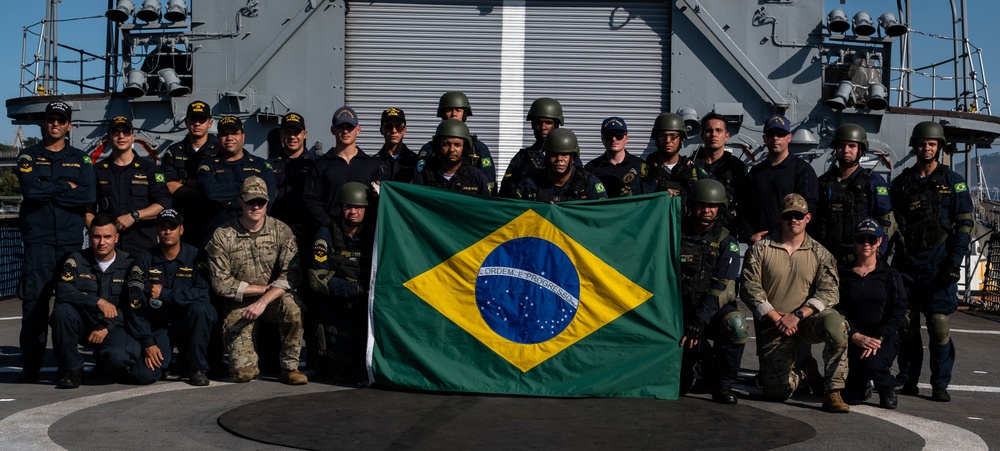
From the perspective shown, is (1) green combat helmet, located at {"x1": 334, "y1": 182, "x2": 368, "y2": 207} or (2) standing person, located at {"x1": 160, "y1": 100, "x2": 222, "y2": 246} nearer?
(1) green combat helmet, located at {"x1": 334, "y1": 182, "x2": 368, "y2": 207}

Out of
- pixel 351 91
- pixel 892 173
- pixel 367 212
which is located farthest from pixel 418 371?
pixel 892 173

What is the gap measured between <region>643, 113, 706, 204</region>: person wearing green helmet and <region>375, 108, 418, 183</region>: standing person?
1954mm

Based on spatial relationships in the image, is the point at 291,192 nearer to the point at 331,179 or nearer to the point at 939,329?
the point at 331,179

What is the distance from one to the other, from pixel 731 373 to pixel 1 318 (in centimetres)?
872

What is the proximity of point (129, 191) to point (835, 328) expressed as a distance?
17.9 ft

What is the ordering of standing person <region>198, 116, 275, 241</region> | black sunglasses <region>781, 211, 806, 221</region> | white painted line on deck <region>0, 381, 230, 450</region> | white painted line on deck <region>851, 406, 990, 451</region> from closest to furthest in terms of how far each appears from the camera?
white painted line on deck <region>0, 381, 230, 450</region> → white painted line on deck <region>851, 406, 990, 451</region> → black sunglasses <region>781, 211, 806, 221</region> → standing person <region>198, 116, 275, 241</region>

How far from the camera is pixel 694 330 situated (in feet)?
23.9

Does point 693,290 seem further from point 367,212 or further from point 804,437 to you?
point 367,212

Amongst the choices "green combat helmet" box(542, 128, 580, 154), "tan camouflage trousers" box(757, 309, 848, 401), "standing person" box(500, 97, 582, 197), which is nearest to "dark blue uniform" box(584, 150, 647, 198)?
"standing person" box(500, 97, 582, 197)

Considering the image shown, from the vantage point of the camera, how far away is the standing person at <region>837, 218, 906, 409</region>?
7.22 m

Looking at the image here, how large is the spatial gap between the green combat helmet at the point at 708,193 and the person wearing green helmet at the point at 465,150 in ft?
5.35

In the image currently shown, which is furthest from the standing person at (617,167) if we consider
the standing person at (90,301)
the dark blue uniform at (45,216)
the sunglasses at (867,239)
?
the dark blue uniform at (45,216)

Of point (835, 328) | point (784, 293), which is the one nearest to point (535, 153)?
point (784, 293)

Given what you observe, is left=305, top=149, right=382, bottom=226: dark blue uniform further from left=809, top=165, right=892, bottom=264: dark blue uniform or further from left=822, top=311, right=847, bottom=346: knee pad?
left=822, top=311, right=847, bottom=346: knee pad
